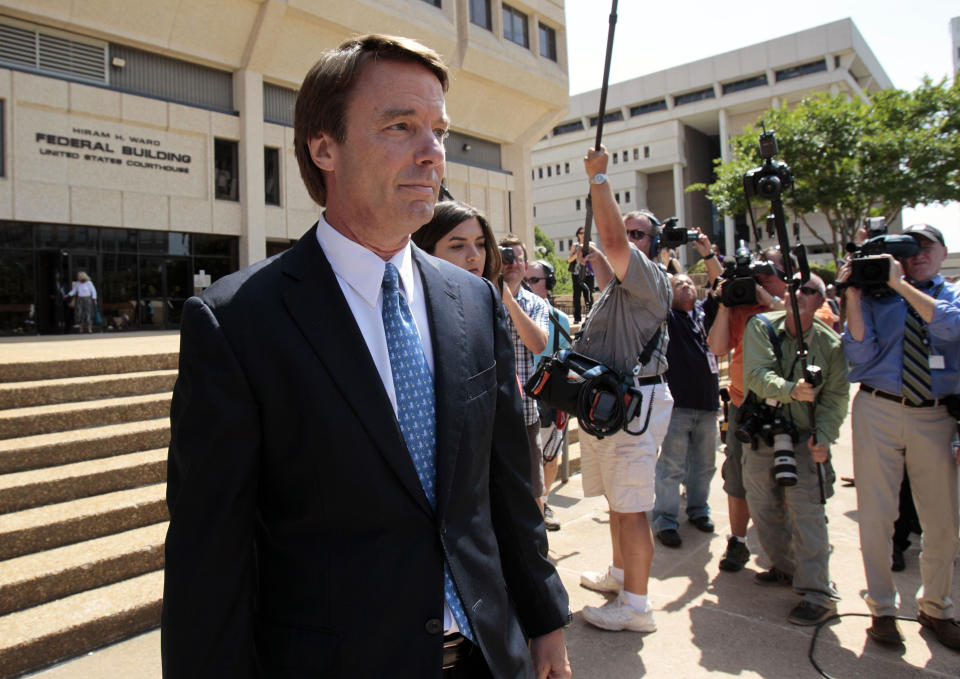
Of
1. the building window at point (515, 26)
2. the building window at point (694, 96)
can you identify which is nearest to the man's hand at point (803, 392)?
the building window at point (515, 26)

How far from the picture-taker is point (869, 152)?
27.8 m

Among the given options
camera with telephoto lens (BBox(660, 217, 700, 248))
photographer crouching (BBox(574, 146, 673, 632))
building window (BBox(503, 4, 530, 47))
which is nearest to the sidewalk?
photographer crouching (BBox(574, 146, 673, 632))

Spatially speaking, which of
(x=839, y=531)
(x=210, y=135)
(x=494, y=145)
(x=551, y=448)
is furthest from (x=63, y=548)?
(x=494, y=145)

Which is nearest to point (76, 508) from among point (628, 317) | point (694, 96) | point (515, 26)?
point (628, 317)

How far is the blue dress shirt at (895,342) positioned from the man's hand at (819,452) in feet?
1.48

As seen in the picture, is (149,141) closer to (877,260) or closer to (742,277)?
(742,277)

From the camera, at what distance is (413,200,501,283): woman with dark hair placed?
124 inches

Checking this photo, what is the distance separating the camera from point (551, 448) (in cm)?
461

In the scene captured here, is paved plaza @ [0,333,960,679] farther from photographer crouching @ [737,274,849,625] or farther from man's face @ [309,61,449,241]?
man's face @ [309,61,449,241]

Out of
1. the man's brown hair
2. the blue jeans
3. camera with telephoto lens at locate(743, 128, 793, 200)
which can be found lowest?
the blue jeans

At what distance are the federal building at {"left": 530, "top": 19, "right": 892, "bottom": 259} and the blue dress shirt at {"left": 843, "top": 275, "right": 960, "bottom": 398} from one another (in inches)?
1931

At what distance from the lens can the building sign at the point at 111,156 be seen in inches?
610

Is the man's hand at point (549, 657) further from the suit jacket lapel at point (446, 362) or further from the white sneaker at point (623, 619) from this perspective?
the white sneaker at point (623, 619)

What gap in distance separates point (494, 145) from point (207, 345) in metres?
29.1
